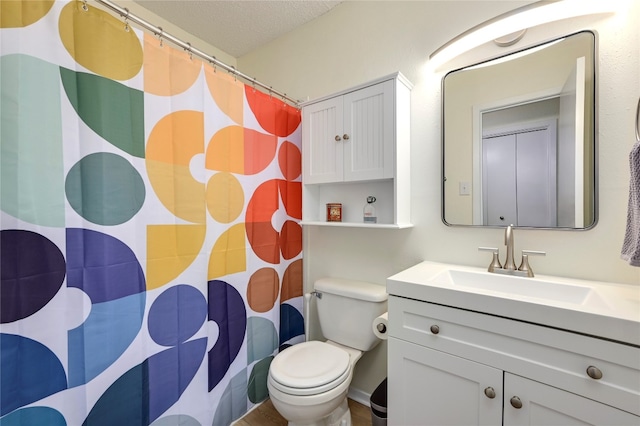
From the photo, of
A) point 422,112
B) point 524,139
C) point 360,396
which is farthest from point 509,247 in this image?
point 360,396

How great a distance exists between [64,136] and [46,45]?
0.95 feet

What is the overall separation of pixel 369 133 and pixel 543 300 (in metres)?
1.03

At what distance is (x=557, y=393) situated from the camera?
2.62 feet

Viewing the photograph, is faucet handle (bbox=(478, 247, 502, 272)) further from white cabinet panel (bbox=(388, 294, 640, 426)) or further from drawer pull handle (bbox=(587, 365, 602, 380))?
drawer pull handle (bbox=(587, 365, 602, 380))

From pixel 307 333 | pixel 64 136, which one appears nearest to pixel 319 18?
pixel 64 136

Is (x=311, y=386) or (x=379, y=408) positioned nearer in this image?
(x=311, y=386)

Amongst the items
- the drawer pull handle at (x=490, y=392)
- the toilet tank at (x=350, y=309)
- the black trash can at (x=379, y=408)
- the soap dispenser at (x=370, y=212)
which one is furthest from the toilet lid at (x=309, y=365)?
the soap dispenser at (x=370, y=212)

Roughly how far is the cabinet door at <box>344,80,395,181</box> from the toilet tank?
63cm

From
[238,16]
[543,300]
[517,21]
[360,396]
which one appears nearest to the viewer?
[543,300]

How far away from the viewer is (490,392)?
35.2 inches

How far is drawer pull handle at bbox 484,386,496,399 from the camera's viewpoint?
890mm

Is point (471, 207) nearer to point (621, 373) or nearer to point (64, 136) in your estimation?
point (621, 373)

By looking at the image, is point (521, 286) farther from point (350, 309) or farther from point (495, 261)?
point (350, 309)

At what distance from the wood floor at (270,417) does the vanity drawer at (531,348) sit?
2.70ft
